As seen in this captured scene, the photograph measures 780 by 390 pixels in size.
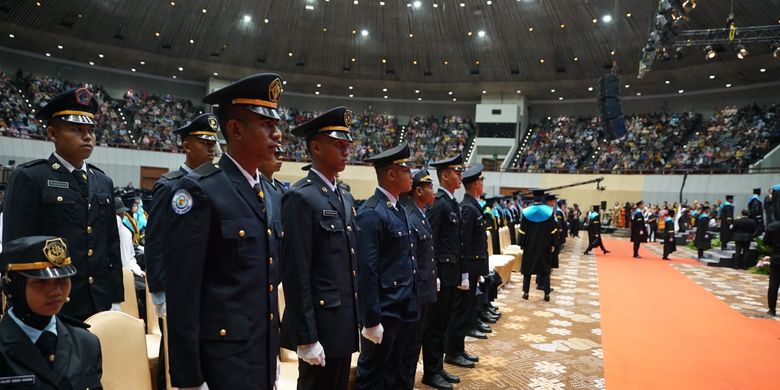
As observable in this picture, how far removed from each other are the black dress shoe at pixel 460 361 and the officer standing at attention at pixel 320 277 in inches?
84.1

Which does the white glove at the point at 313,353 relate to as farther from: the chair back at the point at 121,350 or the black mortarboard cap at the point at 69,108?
the black mortarboard cap at the point at 69,108

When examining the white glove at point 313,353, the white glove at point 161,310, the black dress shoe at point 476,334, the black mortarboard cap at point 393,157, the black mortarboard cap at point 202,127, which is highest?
the black mortarboard cap at point 202,127

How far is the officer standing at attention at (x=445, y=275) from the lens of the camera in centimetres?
364

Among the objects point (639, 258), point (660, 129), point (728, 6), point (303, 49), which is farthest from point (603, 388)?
point (660, 129)

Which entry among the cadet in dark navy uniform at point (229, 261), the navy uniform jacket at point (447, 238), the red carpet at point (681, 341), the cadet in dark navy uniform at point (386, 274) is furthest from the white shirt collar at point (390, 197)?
the red carpet at point (681, 341)

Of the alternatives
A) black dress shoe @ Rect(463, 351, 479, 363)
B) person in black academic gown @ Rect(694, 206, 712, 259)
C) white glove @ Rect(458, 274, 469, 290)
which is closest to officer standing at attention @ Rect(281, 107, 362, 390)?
white glove @ Rect(458, 274, 469, 290)

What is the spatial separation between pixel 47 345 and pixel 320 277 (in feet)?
3.38

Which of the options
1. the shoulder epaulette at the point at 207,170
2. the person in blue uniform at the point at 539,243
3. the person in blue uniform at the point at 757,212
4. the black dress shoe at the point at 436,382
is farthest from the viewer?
the person in blue uniform at the point at 757,212

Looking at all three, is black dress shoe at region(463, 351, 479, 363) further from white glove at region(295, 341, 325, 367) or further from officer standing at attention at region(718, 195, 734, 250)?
officer standing at attention at region(718, 195, 734, 250)

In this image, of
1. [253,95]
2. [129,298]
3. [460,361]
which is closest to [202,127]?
[129,298]

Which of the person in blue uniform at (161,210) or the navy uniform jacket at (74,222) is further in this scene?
the person in blue uniform at (161,210)

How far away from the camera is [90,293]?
7.47ft

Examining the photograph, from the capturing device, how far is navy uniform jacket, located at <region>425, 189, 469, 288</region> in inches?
149

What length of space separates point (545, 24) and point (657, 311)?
16.6 metres
